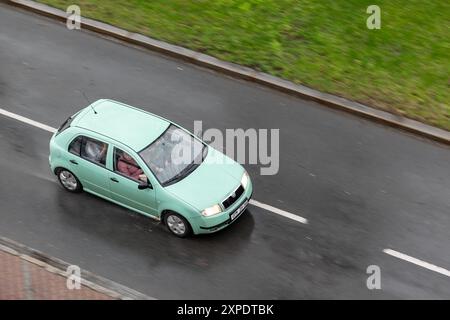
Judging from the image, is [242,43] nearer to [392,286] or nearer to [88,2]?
[88,2]

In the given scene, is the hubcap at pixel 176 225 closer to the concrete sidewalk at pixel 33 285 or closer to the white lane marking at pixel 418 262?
the concrete sidewalk at pixel 33 285

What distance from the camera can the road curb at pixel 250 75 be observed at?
15.2m

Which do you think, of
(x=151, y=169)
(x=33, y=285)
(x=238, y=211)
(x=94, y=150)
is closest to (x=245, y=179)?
(x=238, y=211)

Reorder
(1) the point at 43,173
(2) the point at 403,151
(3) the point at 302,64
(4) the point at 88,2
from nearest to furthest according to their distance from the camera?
(1) the point at 43,173
(2) the point at 403,151
(3) the point at 302,64
(4) the point at 88,2

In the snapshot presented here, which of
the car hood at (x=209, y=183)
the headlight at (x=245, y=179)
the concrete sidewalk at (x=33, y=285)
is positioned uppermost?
the car hood at (x=209, y=183)

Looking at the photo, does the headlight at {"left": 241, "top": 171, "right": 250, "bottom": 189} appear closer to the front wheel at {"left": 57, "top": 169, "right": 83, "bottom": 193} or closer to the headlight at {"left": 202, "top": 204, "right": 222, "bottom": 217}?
the headlight at {"left": 202, "top": 204, "right": 222, "bottom": 217}

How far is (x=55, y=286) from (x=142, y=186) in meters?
2.36

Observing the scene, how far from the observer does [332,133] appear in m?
15.0

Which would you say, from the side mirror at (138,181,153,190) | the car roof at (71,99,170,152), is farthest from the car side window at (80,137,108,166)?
the side mirror at (138,181,153,190)

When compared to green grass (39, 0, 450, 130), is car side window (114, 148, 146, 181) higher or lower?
lower

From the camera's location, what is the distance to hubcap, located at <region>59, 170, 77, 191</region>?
1302 centimetres

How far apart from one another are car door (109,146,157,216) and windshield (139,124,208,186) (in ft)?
0.73

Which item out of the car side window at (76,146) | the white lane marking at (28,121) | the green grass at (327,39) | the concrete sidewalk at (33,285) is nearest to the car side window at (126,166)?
the car side window at (76,146)

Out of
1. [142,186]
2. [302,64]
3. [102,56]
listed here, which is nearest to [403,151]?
[302,64]
